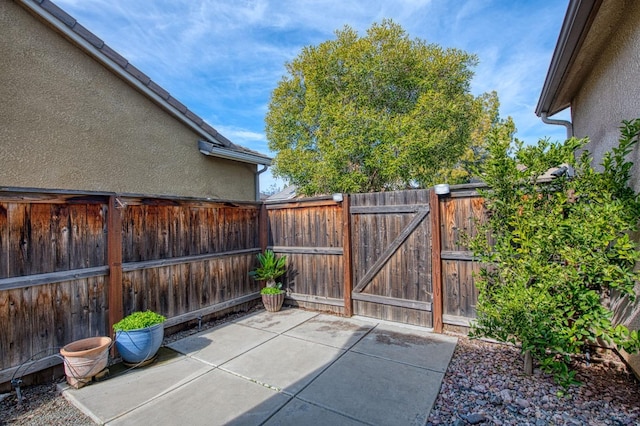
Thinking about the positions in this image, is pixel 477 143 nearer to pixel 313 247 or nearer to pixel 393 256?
pixel 393 256

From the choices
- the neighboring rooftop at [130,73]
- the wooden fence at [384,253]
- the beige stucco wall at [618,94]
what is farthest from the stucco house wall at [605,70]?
the neighboring rooftop at [130,73]

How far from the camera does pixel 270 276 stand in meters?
5.61

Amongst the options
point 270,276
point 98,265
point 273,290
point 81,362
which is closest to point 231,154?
point 270,276

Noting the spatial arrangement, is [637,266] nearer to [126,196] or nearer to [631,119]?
[631,119]

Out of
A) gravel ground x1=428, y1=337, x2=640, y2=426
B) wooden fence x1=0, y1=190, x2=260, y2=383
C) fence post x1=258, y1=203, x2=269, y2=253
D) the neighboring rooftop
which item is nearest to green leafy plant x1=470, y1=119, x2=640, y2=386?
gravel ground x1=428, y1=337, x2=640, y2=426

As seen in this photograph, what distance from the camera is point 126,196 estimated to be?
3879mm

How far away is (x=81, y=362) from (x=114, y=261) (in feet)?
3.95

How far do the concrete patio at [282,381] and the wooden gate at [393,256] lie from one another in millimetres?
459

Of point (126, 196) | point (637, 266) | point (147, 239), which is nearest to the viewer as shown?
point (637, 266)

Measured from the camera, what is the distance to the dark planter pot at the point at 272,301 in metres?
5.54

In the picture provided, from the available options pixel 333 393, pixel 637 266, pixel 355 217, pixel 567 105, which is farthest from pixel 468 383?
pixel 567 105

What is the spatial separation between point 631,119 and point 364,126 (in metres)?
9.19

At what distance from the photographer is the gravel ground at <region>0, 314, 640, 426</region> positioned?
2428mm

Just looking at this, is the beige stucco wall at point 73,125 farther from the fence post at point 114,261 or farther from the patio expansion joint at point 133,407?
the patio expansion joint at point 133,407
